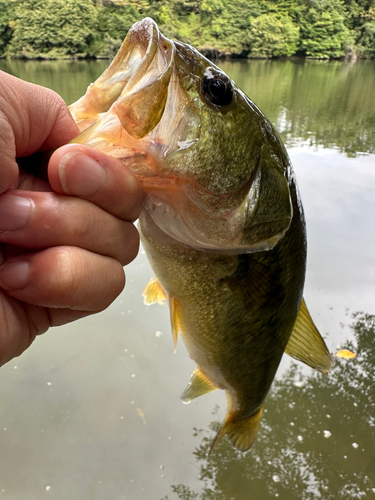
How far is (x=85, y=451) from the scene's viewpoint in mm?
2055

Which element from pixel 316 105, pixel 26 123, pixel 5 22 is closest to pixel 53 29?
pixel 5 22

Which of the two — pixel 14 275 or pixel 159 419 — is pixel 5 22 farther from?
pixel 14 275

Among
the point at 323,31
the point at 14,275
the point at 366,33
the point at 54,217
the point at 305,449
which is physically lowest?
the point at 305,449

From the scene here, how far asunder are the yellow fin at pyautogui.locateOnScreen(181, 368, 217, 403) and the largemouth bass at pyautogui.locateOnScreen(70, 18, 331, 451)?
25 centimetres

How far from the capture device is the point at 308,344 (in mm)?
1227

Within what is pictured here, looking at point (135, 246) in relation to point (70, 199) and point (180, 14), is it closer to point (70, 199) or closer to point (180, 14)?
point (70, 199)

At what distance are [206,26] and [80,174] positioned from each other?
32450 millimetres

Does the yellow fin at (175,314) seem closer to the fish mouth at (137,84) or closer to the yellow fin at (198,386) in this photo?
the yellow fin at (198,386)

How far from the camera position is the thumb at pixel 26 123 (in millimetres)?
667

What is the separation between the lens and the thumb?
0.67m

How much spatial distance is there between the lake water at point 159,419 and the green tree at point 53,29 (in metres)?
25.1

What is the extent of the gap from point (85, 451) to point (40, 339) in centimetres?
92

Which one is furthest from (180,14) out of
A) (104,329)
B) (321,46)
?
(104,329)

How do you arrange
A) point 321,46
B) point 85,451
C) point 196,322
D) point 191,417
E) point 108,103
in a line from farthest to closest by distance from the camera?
point 321,46 < point 191,417 < point 85,451 < point 196,322 < point 108,103
